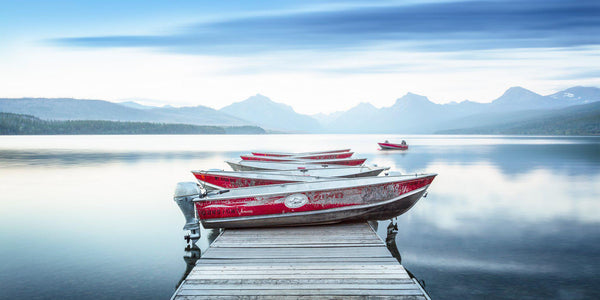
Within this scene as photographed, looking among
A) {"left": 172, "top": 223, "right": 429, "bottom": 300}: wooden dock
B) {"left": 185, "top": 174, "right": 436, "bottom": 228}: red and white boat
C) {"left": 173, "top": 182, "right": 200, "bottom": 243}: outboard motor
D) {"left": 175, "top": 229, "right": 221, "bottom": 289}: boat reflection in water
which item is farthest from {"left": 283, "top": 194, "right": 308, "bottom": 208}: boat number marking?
{"left": 175, "top": 229, "right": 221, "bottom": 289}: boat reflection in water

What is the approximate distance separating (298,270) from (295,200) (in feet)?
13.3

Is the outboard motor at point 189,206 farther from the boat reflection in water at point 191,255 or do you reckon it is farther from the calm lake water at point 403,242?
the calm lake water at point 403,242

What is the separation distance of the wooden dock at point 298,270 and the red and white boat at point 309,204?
82cm

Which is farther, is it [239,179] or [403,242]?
[239,179]

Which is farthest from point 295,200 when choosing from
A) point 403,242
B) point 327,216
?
point 403,242

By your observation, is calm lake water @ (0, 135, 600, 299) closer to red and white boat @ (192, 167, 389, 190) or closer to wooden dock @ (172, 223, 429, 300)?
wooden dock @ (172, 223, 429, 300)

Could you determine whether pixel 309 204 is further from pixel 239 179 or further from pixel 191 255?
pixel 239 179

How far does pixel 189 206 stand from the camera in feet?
42.7

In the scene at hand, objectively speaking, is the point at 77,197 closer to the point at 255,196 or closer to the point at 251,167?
the point at 251,167

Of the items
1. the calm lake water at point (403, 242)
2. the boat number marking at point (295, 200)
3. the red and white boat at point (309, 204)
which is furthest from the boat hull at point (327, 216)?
the calm lake water at point (403, 242)

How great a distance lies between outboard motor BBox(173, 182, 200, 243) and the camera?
42.5ft

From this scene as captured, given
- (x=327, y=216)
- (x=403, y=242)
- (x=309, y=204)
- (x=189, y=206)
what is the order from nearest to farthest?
Result: (x=309, y=204), (x=327, y=216), (x=189, y=206), (x=403, y=242)

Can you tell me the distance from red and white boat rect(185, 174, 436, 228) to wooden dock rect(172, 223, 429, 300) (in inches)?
32.3

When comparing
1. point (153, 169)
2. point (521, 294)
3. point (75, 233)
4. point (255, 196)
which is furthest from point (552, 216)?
point (153, 169)
